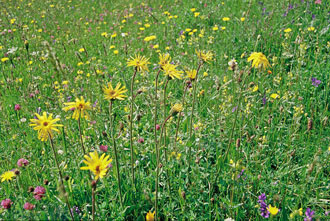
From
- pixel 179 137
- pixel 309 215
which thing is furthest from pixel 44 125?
pixel 309 215

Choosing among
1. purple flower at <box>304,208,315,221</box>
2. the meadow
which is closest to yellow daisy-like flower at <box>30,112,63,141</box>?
the meadow

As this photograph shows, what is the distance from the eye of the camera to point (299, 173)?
1.81 meters

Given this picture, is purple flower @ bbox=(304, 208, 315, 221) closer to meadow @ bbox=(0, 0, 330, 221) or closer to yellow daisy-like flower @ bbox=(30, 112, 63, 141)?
meadow @ bbox=(0, 0, 330, 221)

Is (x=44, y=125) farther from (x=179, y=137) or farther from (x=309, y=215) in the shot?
(x=309, y=215)

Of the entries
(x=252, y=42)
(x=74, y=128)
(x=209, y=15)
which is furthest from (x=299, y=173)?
(x=209, y=15)

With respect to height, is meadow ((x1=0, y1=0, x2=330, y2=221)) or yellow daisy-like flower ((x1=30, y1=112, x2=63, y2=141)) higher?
yellow daisy-like flower ((x1=30, y1=112, x2=63, y2=141))

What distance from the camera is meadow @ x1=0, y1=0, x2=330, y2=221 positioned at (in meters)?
1.48

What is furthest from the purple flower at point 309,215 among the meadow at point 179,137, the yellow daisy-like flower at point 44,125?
the yellow daisy-like flower at point 44,125

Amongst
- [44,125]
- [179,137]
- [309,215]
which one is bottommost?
[309,215]

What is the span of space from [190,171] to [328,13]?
3186 millimetres

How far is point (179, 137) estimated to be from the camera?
196 cm

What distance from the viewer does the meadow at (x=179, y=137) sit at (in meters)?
1.48

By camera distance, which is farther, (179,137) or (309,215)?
(179,137)

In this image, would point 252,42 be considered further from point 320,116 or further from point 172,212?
point 172,212
